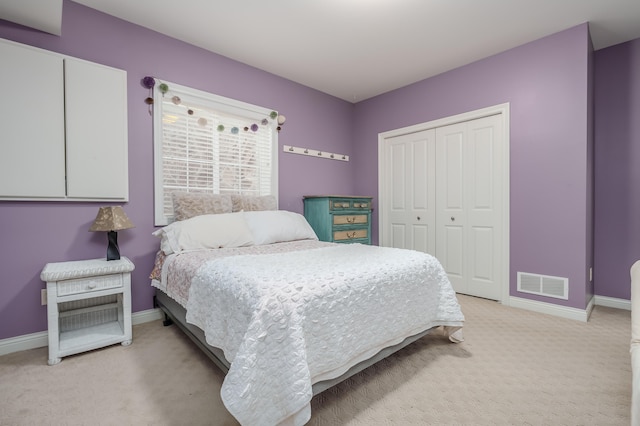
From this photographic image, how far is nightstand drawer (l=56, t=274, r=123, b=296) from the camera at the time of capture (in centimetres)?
190

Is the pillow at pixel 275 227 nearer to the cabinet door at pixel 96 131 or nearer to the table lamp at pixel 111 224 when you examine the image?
the table lamp at pixel 111 224

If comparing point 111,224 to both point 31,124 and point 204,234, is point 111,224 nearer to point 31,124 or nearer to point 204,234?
point 204,234

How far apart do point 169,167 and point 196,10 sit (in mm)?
1335

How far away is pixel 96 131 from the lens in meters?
2.31

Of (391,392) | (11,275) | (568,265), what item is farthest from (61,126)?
(568,265)

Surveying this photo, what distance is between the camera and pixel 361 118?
4480mm

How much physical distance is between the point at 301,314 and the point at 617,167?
3592 mm

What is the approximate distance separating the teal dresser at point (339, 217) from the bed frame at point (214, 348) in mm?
1697

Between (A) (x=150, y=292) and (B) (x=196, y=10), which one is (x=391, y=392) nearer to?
(A) (x=150, y=292)

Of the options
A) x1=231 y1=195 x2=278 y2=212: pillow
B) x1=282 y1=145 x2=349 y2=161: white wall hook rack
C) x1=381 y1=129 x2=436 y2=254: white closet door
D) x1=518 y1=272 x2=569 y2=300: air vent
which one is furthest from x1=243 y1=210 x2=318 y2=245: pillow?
x1=518 y1=272 x2=569 y2=300: air vent

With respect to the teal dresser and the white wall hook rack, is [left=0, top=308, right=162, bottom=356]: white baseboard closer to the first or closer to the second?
the teal dresser

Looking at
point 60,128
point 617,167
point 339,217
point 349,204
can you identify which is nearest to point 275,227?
point 339,217

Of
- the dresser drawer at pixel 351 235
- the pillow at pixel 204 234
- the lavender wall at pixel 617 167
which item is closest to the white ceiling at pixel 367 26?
the lavender wall at pixel 617 167

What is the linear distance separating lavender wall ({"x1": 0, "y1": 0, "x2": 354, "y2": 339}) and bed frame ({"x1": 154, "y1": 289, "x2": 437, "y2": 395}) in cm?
29
